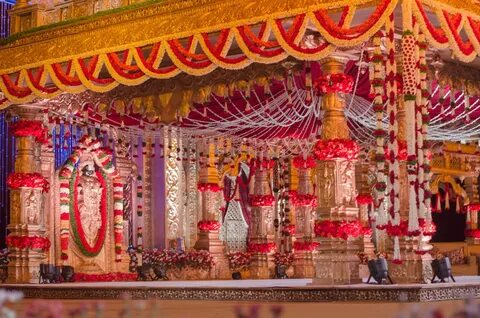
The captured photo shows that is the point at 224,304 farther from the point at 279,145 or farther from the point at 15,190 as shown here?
the point at 279,145

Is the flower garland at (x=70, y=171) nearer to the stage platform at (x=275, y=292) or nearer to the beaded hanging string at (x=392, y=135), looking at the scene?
the stage platform at (x=275, y=292)

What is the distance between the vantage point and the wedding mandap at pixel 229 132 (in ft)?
33.3

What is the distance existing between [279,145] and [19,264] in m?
5.55

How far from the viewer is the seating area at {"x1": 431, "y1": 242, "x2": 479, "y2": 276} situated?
19.8 metres

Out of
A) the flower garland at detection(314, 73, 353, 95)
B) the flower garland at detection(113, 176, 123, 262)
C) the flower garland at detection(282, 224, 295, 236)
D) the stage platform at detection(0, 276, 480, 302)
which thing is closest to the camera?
the stage platform at detection(0, 276, 480, 302)

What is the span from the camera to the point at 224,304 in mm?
10617

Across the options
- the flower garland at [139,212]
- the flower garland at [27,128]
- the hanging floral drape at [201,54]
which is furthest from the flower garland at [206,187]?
the hanging floral drape at [201,54]

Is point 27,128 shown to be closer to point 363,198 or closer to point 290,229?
point 363,198

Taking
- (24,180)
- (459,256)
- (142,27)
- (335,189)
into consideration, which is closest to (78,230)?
(24,180)

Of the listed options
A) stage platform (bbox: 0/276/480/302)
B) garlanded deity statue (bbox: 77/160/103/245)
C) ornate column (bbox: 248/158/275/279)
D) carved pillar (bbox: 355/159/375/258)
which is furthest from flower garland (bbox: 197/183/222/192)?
stage platform (bbox: 0/276/480/302)

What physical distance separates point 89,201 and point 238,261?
369 cm

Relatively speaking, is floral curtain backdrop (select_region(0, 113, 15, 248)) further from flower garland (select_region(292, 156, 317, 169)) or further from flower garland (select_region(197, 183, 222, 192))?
flower garland (select_region(292, 156, 317, 169))

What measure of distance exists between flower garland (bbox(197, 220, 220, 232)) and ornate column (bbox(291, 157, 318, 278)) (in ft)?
4.98

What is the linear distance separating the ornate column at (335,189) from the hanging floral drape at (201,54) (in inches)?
24.8
